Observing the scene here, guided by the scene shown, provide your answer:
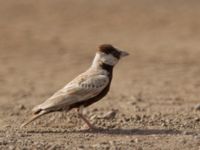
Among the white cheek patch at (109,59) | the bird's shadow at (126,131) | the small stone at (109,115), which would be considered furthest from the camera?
Answer: the small stone at (109,115)

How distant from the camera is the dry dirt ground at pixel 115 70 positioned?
11617mm

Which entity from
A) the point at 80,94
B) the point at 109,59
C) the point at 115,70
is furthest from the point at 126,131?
the point at 115,70

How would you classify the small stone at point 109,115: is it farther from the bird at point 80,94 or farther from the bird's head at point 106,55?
the bird's head at point 106,55

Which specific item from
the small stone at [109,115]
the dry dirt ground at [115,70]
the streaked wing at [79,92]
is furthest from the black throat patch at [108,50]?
the small stone at [109,115]

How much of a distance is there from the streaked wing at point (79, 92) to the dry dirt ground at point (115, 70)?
0.37 meters

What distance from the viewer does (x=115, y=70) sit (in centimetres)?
2100

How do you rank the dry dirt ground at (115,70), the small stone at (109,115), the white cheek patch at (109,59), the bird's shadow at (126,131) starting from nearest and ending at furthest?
the dry dirt ground at (115,70) < the bird's shadow at (126,131) < the white cheek patch at (109,59) < the small stone at (109,115)

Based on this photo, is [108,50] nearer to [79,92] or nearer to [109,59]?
[109,59]

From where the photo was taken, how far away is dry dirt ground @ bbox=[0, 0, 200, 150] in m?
11.6

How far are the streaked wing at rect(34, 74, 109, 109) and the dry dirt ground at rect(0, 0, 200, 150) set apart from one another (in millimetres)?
375

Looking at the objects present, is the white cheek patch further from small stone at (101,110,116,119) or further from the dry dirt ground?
small stone at (101,110,116,119)

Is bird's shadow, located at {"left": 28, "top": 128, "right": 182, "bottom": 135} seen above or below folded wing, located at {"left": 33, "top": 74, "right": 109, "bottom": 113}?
below

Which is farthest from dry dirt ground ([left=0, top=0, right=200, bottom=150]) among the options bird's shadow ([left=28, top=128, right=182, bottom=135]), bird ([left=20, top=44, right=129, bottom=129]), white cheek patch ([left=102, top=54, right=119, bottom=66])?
white cheek patch ([left=102, top=54, right=119, bottom=66])

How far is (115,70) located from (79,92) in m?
9.29
